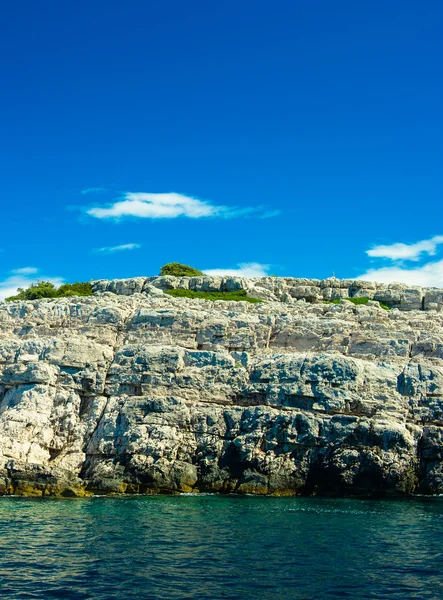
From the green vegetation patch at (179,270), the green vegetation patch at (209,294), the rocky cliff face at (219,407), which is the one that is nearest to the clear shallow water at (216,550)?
the rocky cliff face at (219,407)

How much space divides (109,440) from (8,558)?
1786cm

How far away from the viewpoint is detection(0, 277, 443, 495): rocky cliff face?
3619 centimetres

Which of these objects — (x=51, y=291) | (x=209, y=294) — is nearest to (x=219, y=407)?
(x=209, y=294)

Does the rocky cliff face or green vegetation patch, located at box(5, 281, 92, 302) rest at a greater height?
green vegetation patch, located at box(5, 281, 92, 302)

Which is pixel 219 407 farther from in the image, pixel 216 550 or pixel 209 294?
pixel 209 294

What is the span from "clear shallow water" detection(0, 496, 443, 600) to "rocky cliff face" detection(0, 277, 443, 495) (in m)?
4.45

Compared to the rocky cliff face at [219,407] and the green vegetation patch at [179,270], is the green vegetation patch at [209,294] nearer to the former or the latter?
the green vegetation patch at [179,270]

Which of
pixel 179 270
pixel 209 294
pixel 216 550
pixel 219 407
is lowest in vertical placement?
pixel 216 550

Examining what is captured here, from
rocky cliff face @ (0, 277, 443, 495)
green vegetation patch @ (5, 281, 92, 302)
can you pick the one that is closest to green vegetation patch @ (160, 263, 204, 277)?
green vegetation patch @ (5, 281, 92, 302)

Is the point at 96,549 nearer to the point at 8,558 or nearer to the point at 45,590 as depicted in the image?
the point at 8,558

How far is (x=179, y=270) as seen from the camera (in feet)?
242

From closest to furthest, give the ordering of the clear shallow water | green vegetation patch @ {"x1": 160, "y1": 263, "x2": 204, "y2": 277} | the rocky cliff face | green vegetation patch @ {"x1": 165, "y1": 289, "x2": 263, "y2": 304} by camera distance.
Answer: the clear shallow water
the rocky cliff face
green vegetation patch @ {"x1": 165, "y1": 289, "x2": 263, "y2": 304}
green vegetation patch @ {"x1": 160, "y1": 263, "x2": 204, "y2": 277}

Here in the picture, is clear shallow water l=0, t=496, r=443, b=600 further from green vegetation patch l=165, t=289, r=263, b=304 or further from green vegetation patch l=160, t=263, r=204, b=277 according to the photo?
green vegetation patch l=160, t=263, r=204, b=277

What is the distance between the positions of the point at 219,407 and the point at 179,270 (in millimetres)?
37270
